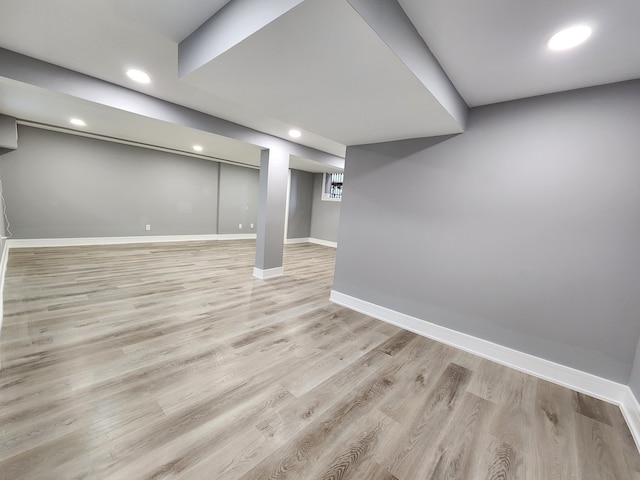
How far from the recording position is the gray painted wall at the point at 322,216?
778cm

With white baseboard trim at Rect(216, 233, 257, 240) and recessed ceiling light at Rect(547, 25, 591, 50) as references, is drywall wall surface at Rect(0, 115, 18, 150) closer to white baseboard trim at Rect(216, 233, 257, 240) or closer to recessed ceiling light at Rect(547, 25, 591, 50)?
white baseboard trim at Rect(216, 233, 257, 240)

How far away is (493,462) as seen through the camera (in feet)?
4.31

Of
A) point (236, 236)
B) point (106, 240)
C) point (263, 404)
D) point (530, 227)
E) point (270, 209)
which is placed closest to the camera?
point (263, 404)

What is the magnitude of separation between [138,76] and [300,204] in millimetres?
5727

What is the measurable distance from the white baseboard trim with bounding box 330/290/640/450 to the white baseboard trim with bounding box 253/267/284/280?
2.02m

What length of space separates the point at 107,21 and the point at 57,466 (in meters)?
2.49

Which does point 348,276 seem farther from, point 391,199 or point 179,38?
point 179,38

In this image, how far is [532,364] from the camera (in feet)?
6.89

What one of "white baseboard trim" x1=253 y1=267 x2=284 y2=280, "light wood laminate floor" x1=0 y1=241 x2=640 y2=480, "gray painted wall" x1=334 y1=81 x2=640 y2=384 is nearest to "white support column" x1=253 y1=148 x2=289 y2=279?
"white baseboard trim" x1=253 y1=267 x2=284 y2=280

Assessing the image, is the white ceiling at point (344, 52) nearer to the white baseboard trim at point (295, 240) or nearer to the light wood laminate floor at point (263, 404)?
the light wood laminate floor at point (263, 404)

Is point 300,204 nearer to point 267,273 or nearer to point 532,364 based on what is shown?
point 267,273

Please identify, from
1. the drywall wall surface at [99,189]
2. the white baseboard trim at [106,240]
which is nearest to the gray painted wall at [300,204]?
the white baseboard trim at [106,240]

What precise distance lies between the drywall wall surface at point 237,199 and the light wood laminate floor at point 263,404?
15.8 feet

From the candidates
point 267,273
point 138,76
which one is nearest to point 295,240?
point 267,273
